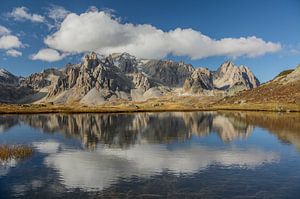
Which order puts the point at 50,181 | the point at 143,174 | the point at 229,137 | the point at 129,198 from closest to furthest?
the point at 129,198
the point at 50,181
the point at 143,174
the point at 229,137

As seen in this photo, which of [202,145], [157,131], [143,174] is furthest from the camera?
[157,131]

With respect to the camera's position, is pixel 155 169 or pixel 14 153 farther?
pixel 14 153

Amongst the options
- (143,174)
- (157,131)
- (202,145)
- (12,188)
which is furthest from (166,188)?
(157,131)

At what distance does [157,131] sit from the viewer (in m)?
101

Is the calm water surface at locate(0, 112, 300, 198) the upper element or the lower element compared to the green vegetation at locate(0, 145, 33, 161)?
lower

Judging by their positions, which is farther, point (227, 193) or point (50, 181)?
point (50, 181)

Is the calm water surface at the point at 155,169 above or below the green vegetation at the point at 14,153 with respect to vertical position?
below

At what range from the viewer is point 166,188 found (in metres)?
38.8

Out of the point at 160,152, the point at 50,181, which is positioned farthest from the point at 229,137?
the point at 50,181

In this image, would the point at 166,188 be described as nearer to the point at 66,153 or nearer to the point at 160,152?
the point at 160,152

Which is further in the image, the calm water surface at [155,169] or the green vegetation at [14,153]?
the green vegetation at [14,153]

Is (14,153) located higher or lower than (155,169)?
higher

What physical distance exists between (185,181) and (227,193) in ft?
20.1

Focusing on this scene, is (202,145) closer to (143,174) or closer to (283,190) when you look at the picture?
(143,174)
